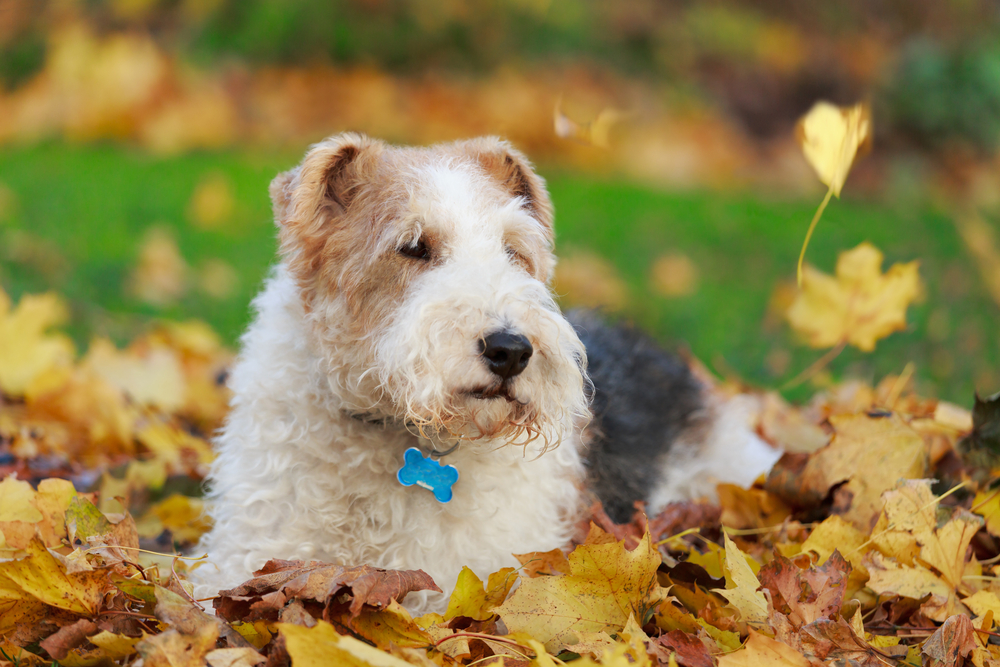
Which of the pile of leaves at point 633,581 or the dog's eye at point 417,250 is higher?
the dog's eye at point 417,250

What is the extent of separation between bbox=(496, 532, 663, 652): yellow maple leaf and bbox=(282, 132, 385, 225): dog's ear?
1.35m

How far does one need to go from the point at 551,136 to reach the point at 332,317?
10460mm

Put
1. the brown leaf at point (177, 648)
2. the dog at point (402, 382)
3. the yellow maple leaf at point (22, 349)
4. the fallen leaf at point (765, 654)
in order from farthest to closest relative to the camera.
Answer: the yellow maple leaf at point (22, 349)
the dog at point (402, 382)
the fallen leaf at point (765, 654)
the brown leaf at point (177, 648)

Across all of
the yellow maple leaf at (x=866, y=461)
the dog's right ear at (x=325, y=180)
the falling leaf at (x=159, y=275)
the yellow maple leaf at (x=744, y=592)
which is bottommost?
the falling leaf at (x=159, y=275)

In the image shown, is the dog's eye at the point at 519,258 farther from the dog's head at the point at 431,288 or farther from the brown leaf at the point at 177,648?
the brown leaf at the point at 177,648

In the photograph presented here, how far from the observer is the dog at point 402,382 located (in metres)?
2.44

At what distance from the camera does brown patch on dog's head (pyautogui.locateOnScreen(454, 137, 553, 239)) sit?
3078 millimetres

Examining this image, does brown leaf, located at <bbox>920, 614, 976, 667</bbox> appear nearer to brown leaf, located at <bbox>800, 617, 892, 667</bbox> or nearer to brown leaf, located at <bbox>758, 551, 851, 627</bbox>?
brown leaf, located at <bbox>800, 617, 892, 667</bbox>

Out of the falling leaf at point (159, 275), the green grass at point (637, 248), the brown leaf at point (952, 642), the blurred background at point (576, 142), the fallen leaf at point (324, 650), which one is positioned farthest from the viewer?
the blurred background at point (576, 142)

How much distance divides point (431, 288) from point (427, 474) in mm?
621

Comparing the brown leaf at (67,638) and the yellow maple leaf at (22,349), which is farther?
the yellow maple leaf at (22,349)

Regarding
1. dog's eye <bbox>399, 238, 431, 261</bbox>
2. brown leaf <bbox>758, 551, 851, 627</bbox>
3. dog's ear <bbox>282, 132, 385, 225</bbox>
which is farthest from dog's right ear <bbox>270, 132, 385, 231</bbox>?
brown leaf <bbox>758, 551, 851, 627</bbox>

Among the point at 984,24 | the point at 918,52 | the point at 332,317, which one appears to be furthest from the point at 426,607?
the point at 984,24

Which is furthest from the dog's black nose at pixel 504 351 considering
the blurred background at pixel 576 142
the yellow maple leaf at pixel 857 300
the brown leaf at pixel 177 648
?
the blurred background at pixel 576 142
